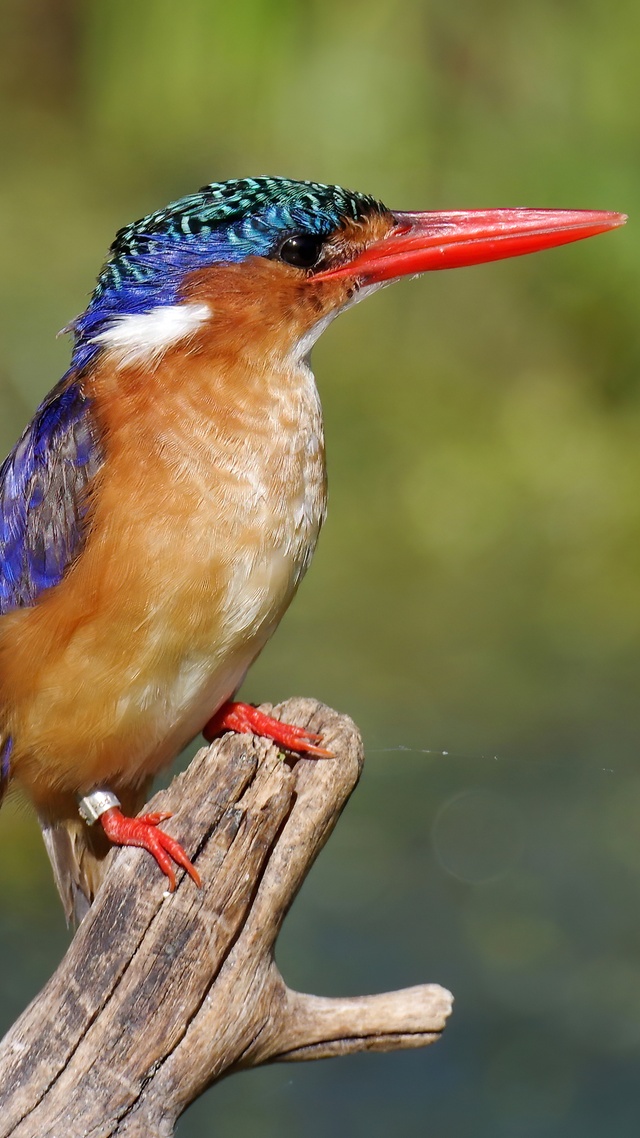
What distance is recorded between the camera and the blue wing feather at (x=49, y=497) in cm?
147

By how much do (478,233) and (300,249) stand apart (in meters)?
0.22

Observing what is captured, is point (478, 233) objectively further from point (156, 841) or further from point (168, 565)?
point (156, 841)

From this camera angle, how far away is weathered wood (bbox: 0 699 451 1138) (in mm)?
1323

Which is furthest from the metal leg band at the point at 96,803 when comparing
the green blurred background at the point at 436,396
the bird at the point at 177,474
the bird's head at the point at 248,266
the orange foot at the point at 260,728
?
the green blurred background at the point at 436,396

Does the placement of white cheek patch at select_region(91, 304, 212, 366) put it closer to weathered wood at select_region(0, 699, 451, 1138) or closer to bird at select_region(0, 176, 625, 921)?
bird at select_region(0, 176, 625, 921)

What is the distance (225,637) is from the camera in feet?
4.74

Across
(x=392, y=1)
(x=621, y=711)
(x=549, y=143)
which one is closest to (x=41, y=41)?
(x=392, y=1)

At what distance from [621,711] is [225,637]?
207cm

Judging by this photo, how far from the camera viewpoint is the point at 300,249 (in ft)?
4.82

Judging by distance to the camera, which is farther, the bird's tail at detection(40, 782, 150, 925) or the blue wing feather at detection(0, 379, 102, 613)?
the bird's tail at detection(40, 782, 150, 925)

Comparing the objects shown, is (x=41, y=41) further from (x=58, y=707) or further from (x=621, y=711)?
(x=58, y=707)

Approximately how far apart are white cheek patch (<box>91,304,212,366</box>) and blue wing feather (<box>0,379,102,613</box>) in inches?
2.8

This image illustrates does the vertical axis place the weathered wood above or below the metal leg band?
below

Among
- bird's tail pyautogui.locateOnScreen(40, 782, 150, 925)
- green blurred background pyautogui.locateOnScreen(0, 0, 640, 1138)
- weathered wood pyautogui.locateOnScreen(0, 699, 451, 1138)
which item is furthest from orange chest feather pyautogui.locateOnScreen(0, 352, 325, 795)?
green blurred background pyautogui.locateOnScreen(0, 0, 640, 1138)
